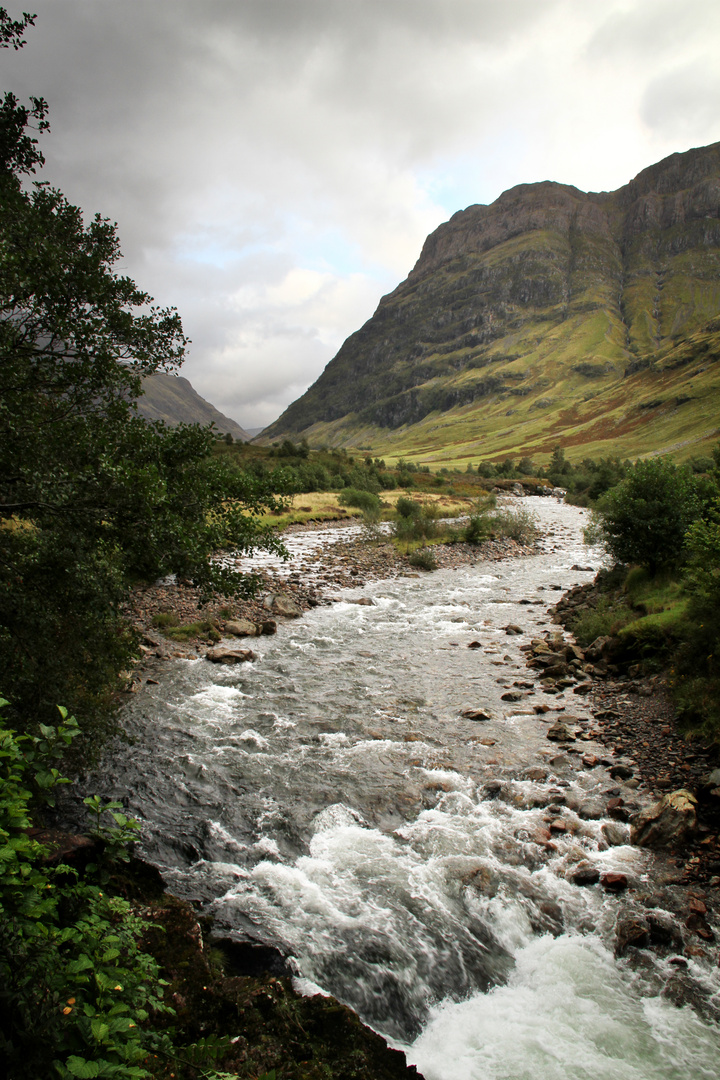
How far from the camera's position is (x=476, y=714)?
15008 millimetres

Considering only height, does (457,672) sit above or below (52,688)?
below

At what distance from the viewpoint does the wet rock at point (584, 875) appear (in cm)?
872

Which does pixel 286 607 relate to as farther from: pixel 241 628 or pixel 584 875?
pixel 584 875

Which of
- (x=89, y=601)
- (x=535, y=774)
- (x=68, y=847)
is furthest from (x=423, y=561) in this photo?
(x=68, y=847)

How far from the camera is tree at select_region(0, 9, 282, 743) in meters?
8.27

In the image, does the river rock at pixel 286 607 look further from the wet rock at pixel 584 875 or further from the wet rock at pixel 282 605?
the wet rock at pixel 584 875

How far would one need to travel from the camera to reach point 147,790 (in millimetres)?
11148

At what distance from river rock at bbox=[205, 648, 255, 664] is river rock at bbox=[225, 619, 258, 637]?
205 cm

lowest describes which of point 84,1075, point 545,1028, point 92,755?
point 545,1028

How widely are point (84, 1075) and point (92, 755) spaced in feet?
25.5

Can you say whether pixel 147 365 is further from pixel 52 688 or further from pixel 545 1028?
pixel 545 1028

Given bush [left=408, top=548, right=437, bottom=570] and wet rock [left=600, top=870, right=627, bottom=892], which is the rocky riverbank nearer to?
bush [left=408, top=548, right=437, bottom=570]

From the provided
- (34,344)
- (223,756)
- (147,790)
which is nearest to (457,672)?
(223,756)

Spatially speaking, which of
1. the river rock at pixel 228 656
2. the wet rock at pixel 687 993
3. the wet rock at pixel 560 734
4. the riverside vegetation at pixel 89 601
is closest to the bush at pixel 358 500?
the river rock at pixel 228 656
